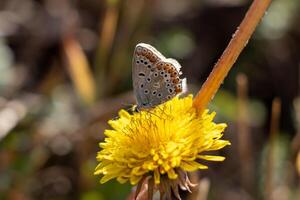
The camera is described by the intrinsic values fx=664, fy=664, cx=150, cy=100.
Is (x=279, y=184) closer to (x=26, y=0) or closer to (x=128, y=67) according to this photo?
(x=128, y=67)

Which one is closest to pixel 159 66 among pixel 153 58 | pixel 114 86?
pixel 153 58

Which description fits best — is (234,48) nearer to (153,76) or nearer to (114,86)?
(153,76)

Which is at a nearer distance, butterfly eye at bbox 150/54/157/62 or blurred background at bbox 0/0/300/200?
butterfly eye at bbox 150/54/157/62

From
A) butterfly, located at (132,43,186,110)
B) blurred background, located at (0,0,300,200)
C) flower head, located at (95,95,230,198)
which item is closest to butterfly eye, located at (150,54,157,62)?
butterfly, located at (132,43,186,110)

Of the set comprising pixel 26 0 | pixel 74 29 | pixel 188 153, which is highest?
pixel 26 0

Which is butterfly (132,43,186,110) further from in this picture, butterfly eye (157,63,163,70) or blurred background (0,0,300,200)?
blurred background (0,0,300,200)

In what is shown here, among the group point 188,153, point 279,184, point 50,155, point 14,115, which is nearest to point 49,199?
point 50,155

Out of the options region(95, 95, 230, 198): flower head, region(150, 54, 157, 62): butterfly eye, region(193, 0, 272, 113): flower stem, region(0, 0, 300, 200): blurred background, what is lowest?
region(95, 95, 230, 198): flower head
